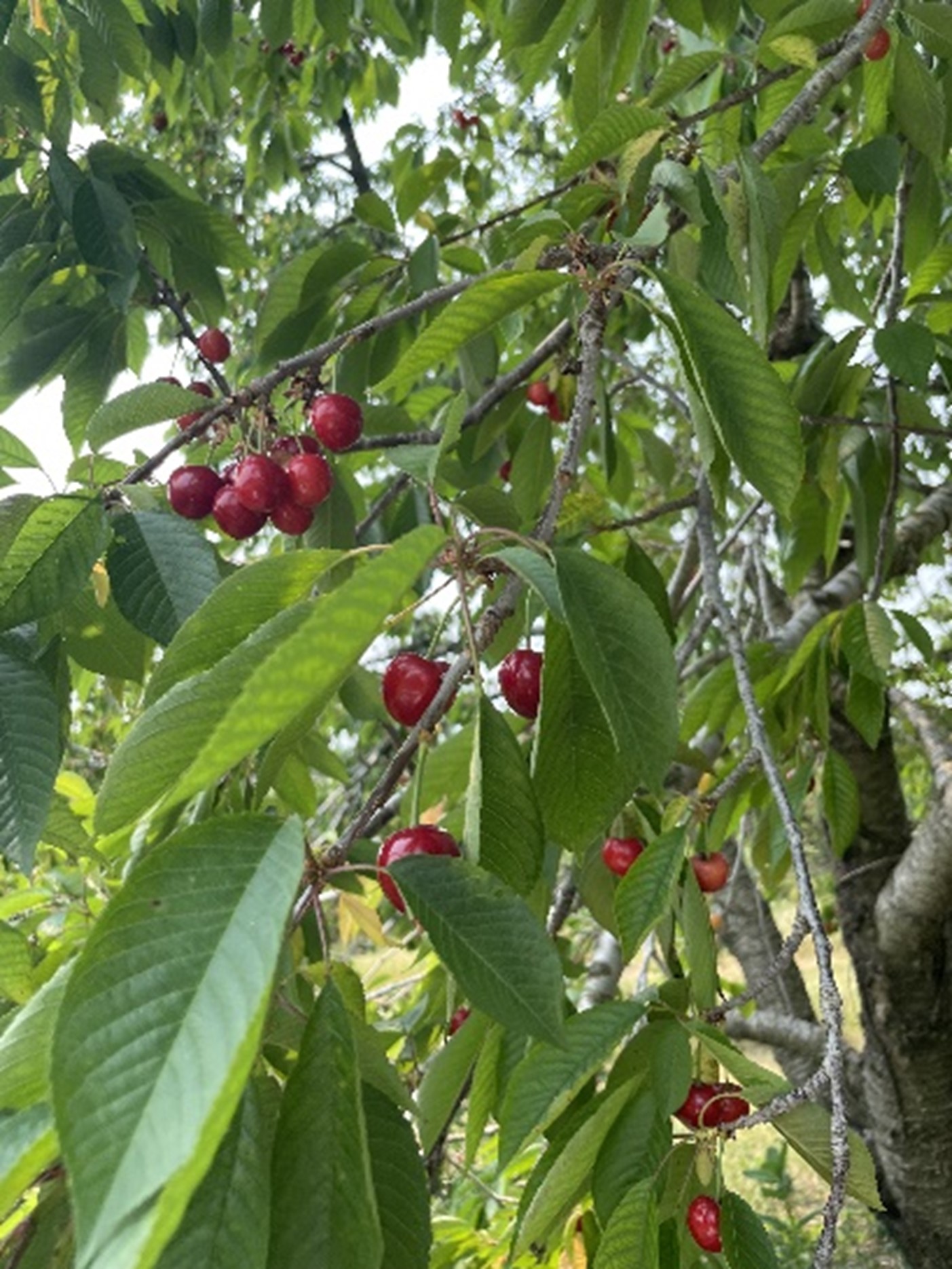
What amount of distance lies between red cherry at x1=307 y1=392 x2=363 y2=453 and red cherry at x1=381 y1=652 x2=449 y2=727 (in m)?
0.56

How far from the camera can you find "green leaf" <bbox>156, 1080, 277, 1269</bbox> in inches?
19.5

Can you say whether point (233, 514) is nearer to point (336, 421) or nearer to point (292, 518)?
point (292, 518)

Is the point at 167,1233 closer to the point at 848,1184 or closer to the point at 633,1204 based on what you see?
the point at 633,1204

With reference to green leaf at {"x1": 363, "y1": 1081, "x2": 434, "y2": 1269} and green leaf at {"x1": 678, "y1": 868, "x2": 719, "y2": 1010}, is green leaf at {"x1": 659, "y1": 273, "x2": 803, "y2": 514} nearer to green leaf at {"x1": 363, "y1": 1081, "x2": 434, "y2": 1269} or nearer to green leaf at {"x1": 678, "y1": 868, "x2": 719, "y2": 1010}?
green leaf at {"x1": 678, "y1": 868, "x2": 719, "y2": 1010}

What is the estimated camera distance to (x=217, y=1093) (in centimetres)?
38

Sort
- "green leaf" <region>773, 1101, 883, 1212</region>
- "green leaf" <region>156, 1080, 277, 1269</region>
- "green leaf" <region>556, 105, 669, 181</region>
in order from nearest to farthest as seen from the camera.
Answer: "green leaf" <region>156, 1080, 277, 1269</region> < "green leaf" <region>773, 1101, 883, 1212</region> < "green leaf" <region>556, 105, 669, 181</region>

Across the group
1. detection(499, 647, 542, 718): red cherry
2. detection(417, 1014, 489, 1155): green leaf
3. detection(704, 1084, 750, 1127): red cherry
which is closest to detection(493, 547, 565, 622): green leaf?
detection(499, 647, 542, 718): red cherry

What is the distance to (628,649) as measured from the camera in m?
0.77

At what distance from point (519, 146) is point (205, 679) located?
488 cm

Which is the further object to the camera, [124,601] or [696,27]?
[696,27]

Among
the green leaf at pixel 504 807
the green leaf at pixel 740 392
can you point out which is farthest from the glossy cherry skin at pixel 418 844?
the green leaf at pixel 740 392


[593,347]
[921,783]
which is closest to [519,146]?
[921,783]

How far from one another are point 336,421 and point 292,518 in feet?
0.43

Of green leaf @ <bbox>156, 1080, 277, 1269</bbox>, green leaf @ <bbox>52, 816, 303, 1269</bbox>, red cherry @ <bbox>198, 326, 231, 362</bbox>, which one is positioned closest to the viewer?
green leaf @ <bbox>52, 816, 303, 1269</bbox>
